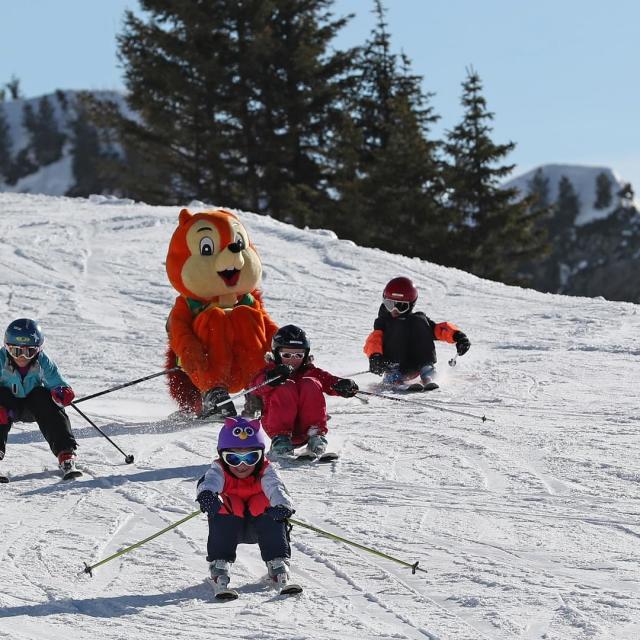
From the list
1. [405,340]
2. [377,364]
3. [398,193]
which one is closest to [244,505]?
[377,364]

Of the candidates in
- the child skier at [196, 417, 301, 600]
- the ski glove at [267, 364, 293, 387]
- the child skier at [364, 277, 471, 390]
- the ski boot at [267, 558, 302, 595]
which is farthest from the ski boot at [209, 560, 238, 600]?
the child skier at [364, 277, 471, 390]

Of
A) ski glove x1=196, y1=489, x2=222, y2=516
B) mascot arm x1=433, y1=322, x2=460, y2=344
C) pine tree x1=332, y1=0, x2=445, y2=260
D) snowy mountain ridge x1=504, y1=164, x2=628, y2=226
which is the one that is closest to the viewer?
ski glove x1=196, y1=489, x2=222, y2=516

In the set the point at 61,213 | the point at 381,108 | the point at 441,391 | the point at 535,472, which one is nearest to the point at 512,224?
the point at 381,108

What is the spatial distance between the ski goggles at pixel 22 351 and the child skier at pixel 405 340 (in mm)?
3325

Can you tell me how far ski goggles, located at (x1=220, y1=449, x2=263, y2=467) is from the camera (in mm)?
4895

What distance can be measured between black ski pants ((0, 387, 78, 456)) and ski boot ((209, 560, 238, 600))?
235 cm

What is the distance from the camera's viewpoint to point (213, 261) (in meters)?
8.50

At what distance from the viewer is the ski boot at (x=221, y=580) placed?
4.60m

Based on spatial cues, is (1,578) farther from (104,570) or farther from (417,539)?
(417,539)

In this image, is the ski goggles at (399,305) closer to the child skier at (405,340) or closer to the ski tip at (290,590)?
the child skier at (405,340)

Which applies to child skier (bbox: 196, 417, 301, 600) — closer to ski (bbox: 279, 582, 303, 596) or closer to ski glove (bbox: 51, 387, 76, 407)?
ski (bbox: 279, 582, 303, 596)

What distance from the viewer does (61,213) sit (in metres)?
18.1

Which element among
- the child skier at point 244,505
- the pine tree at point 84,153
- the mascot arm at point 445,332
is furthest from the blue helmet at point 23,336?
the pine tree at point 84,153

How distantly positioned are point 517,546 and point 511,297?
9.06 meters
